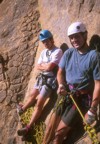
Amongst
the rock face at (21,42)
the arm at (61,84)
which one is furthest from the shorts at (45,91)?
the rock face at (21,42)

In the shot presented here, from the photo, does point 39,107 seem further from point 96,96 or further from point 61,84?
point 96,96

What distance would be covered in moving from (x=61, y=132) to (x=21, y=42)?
3628 mm

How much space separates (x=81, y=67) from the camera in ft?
19.3

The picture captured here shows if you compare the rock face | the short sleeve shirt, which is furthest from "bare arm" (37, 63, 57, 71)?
the rock face

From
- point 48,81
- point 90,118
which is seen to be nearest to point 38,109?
point 48,81

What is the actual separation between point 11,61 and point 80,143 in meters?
3.76

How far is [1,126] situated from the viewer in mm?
8281

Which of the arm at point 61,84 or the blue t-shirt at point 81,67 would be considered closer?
the blue t-shirt at point 81,67

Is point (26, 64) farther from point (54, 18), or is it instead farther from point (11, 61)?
point (54, 18)

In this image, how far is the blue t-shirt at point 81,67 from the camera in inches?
225

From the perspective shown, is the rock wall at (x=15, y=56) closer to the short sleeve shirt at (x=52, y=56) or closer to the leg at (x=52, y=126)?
the short sleeve shirt at (x=52, y=56)

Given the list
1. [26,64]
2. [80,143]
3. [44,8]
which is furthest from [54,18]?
[80,143]

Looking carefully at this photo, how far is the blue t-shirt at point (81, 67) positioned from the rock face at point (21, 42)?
1.26 meters

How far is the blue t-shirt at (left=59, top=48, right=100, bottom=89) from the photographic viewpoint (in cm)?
572
